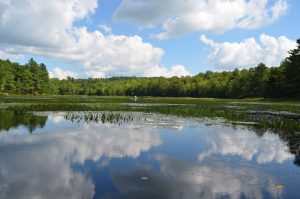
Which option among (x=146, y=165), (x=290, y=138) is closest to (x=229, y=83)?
(x=290, y=138)

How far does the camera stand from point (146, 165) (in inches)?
520

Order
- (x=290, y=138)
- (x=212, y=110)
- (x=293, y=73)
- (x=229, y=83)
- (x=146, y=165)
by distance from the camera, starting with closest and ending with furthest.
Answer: (x=146, y=165) < (x=290, y=138) < (x=212, y=110) < (x=293, y=73) < (x=229, y=83)

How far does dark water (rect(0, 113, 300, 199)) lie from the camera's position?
10.0 meters

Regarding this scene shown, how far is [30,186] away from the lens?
1022cm

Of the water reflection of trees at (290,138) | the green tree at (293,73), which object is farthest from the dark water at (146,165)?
the green tree at (293,73)

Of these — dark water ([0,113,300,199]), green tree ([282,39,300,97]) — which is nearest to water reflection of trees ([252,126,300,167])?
dark water ([0,113,300,199])

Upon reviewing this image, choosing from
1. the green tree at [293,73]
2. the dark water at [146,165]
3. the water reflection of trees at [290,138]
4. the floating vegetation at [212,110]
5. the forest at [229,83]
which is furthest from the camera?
the forest at [229,83]

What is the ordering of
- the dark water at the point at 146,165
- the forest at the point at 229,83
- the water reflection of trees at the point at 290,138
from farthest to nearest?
1. the forest at the point at 229,83
2. the water reflection of trees at the point at 290,138
3. the dark water at the point at 146,165

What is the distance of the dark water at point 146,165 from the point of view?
10016 mm

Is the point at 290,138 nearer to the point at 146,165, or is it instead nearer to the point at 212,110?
the point at 146,165

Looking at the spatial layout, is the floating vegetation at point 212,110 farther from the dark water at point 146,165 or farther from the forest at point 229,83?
the forest at point 229,83

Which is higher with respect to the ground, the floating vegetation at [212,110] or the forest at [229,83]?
the forest at [229,83]

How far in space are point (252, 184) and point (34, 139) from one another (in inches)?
499

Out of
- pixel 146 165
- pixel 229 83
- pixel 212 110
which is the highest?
pixel 229 83
